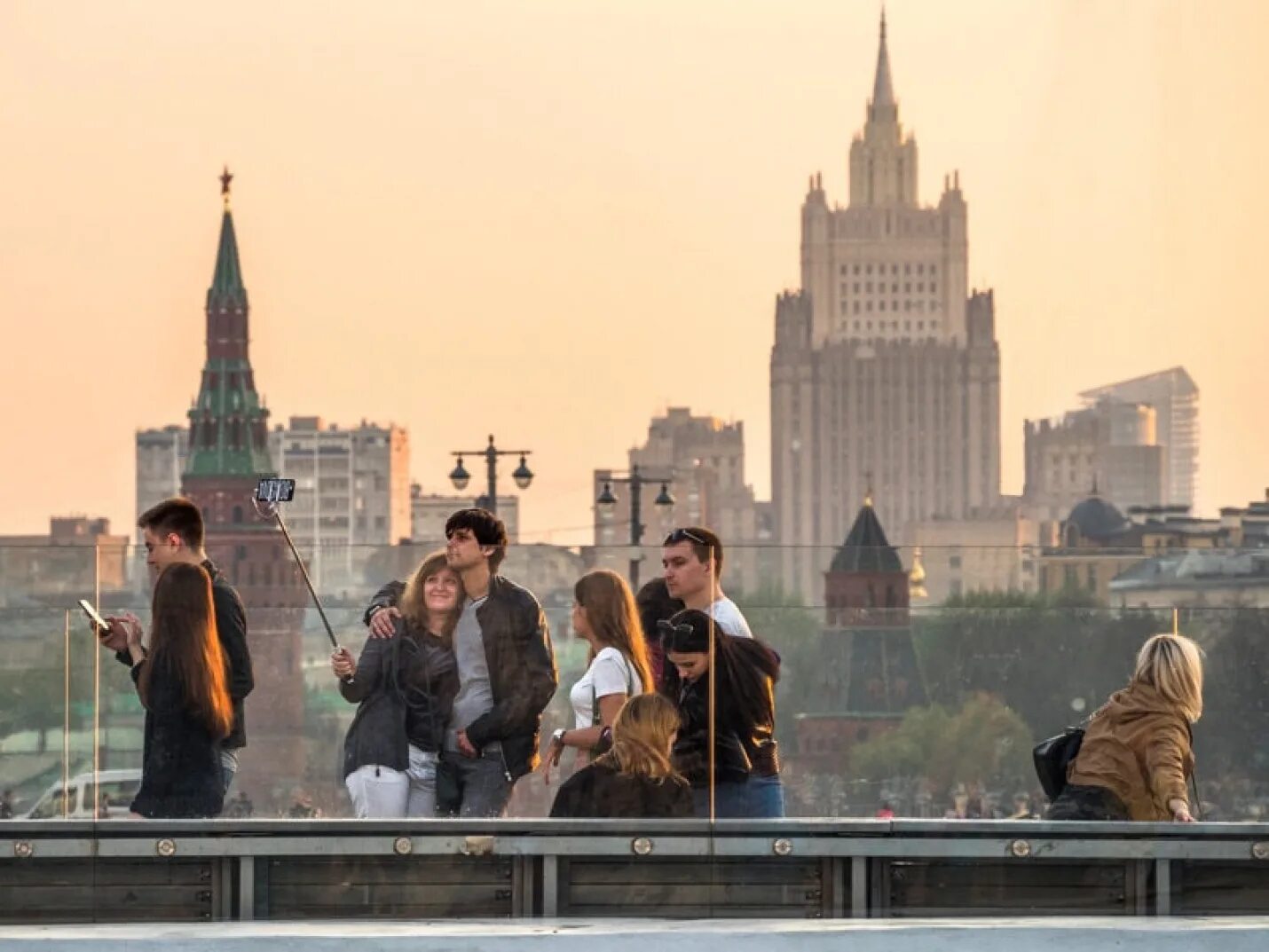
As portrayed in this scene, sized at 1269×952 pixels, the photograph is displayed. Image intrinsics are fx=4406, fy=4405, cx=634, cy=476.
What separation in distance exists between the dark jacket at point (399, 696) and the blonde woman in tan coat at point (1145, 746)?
1957mm

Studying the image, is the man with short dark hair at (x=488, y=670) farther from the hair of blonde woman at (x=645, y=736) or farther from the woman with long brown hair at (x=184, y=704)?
the woman with long brown hair at (x=184, y=704)

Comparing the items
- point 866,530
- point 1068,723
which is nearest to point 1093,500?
point 866,530

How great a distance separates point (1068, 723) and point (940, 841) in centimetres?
60

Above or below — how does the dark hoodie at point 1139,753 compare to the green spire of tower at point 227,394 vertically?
below

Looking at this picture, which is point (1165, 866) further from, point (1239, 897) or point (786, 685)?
point (786, 685)

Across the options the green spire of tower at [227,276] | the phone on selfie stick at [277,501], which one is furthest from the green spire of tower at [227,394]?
the phone on selfie stick at [277,501]

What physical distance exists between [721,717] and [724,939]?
1151 mm

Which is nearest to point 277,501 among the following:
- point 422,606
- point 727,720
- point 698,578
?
point 422,606

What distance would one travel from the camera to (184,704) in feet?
44.9

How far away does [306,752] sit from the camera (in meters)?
13.8

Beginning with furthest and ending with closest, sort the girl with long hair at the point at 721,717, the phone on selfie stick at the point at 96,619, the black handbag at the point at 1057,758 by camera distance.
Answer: the phone on selfie stick at the point at 96,619, the girl with long hair at the point at 721,717, the black handbag at the point at 1057,758

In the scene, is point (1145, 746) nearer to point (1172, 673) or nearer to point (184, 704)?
point (1172, 673)

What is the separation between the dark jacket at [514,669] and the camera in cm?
1370

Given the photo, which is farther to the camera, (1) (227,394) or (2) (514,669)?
(1) (227,394)
